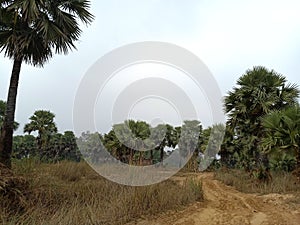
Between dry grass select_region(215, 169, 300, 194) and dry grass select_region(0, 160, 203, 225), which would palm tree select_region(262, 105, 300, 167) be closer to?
dry grass select_region(215, 169, 300, 194)

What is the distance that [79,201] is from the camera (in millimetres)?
5480

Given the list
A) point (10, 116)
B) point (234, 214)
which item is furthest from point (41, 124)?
point (234, 214)

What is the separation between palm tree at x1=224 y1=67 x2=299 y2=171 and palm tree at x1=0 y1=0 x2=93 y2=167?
7.66 m

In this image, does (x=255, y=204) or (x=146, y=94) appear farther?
(x=146, y=94)

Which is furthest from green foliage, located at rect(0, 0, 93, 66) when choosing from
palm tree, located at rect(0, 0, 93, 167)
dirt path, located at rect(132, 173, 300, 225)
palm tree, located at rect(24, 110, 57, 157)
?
palm tree, located at rect(24, 110, 57, 157)

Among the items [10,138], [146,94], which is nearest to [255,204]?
[146,94]

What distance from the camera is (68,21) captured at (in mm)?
8859

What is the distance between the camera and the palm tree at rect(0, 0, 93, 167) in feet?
26.2

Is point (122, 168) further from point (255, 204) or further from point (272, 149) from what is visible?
point (272, 149)

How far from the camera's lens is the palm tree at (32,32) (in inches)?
315

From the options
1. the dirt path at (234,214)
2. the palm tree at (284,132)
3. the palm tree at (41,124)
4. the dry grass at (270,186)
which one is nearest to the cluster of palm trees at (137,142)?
the dirt path at (234,214)

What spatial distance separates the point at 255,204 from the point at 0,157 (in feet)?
22.8

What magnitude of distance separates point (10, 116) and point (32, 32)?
268 cm

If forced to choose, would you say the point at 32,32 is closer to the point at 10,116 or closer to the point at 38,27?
the point at 38,27
